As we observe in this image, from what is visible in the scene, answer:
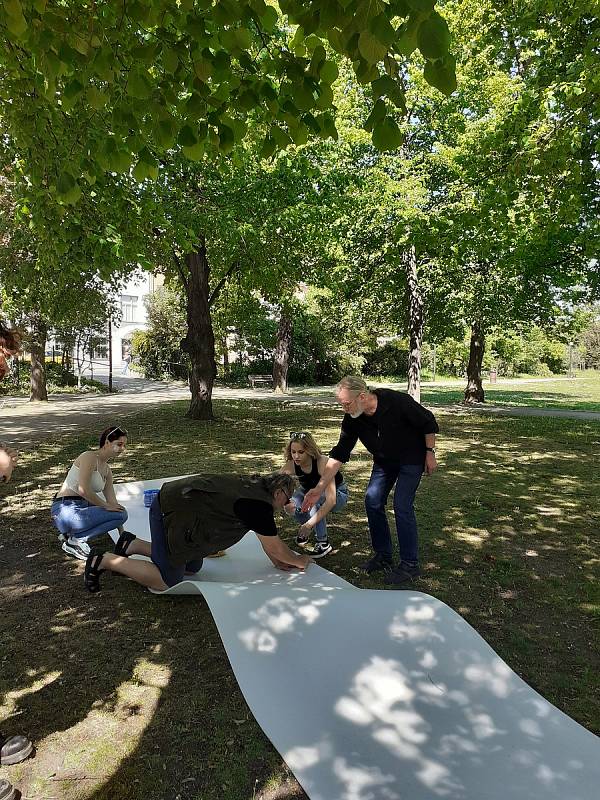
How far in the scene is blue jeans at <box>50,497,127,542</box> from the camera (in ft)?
17.6

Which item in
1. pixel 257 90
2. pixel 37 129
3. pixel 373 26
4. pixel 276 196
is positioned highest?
pixel 276 196

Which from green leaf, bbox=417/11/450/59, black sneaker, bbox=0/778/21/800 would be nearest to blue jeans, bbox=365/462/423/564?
black sneaker, bbox=0/778/21/800

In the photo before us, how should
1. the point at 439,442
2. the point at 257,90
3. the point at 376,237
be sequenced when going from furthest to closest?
1. the point at 376,237
2. the point at 439,442
3. the point at 257,90

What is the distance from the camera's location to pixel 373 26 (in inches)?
92.4

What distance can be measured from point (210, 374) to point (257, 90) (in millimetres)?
13550

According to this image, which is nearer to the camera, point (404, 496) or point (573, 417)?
point (404, 496)

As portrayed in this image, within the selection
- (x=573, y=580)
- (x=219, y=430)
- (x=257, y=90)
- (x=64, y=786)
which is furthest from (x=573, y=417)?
(x=64, y=786)

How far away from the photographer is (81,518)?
5.35m

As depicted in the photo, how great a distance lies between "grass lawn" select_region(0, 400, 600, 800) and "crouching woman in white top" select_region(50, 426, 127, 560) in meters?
0.33

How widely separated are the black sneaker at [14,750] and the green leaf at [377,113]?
3604mm

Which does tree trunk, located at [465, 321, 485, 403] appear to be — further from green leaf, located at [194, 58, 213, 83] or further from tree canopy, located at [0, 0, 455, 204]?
green leaf, located at [194, 58, 213, 83]

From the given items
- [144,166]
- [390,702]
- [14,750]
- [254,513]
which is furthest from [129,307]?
[390,702]

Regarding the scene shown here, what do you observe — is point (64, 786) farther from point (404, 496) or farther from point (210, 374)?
point (210, 374)

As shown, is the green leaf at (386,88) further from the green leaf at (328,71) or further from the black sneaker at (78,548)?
the black sneaker at (78,548)
